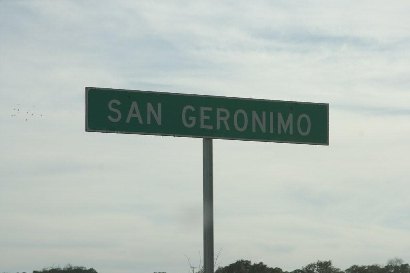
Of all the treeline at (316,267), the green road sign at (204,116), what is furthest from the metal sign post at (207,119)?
the treeline at (316,267)

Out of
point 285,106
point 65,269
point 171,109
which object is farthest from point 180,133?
point 65,269

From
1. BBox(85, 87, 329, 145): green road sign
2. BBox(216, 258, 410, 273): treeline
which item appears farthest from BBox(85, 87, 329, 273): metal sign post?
BBox(216, 258, 410, 273): treeline

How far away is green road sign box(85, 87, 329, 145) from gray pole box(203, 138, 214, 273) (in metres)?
0.50

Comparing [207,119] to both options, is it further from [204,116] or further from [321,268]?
[321,268]

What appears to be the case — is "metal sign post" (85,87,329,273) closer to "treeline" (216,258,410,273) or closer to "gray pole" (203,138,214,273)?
"gray pole" (203,138,214,273)

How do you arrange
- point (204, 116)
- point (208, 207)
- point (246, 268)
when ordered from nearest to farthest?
point (204, 116) < point (208, 207) < point (246, 268)

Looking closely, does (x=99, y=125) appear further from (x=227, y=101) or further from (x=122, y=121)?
(x=227, y=101)

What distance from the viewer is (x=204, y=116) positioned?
581 inches

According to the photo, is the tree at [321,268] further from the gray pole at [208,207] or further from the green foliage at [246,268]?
the gray pole at [208,207]

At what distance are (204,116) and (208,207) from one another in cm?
134

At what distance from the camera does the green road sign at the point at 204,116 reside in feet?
46.7

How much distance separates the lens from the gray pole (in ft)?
49.1

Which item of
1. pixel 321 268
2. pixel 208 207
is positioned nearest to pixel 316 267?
pixel 321 268

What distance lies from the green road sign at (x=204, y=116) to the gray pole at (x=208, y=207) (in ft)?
1.64
